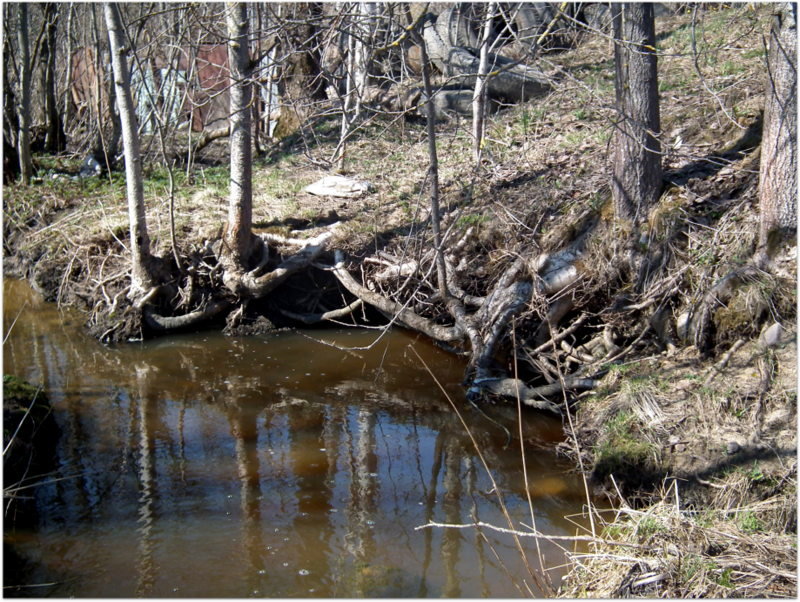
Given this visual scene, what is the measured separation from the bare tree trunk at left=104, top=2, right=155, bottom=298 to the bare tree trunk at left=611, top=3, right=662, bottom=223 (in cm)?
579

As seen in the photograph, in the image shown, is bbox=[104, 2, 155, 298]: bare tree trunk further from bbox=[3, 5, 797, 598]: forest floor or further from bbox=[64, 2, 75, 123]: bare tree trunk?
bbox=[64, 2, 75, 123]: bare tree trunk

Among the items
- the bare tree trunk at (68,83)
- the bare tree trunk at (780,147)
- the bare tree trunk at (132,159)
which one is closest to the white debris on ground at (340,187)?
the bare tree trunk at (132,159)

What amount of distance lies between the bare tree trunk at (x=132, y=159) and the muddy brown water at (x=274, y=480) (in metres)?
1.00

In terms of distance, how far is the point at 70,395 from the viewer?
777 centimetres

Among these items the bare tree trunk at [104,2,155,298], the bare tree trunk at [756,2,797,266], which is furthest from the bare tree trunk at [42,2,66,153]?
the bare tree trunk at [756,2,797,266]

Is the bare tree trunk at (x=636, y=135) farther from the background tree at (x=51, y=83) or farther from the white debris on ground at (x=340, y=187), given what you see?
the background tree at (x=51, y=83)

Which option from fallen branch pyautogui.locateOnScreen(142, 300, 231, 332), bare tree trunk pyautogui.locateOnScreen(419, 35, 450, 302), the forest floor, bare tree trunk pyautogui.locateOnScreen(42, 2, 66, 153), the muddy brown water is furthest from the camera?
bare tree trunk pyautogui.locateOnScreen(42, 2, 66, 153)

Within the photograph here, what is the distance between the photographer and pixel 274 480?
6.02 meters

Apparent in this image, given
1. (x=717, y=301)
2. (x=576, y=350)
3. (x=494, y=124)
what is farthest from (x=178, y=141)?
(x=717, y=301)

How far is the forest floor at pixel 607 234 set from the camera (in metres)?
4.39

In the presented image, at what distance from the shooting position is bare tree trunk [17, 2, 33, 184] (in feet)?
43.5

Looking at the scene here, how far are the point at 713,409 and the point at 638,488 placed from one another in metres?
0.93

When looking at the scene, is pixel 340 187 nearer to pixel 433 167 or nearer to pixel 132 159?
pixel 132 159

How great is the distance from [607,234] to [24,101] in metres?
11.2
